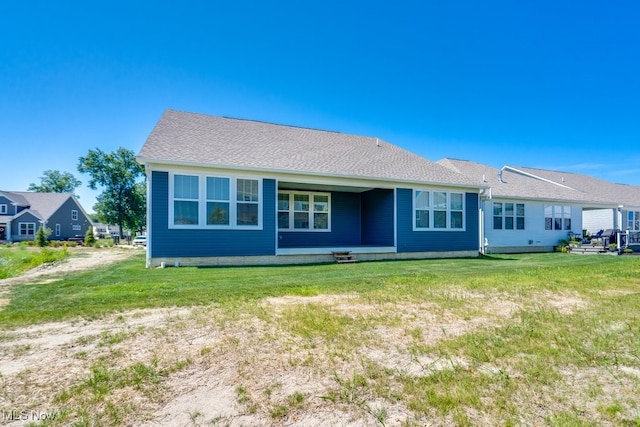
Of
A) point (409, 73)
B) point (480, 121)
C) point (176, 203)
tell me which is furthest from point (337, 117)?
point (176, 203)

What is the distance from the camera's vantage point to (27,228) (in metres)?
37.8

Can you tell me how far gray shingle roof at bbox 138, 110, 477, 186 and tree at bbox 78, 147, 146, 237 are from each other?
32.7 m

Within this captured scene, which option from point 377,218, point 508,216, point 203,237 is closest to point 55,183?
point 203,237

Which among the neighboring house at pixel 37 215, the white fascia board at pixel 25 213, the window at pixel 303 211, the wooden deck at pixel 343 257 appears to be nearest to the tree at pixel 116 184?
the neighboring house at pixel 37 215

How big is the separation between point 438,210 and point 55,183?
73.5m

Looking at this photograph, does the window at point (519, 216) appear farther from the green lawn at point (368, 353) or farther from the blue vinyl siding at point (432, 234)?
the green lawn at point (368, 353)

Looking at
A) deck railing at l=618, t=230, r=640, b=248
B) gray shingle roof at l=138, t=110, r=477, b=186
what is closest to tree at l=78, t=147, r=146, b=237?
gray shingle roof at l=138, t=110, r=477, b=186

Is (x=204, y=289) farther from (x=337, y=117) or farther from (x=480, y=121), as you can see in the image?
(x=480, y=121)

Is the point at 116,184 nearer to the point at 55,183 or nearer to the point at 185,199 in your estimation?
the point at 55,183

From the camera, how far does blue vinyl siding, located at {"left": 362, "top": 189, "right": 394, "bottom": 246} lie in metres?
12.9

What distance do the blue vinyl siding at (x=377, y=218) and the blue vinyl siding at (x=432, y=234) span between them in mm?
401

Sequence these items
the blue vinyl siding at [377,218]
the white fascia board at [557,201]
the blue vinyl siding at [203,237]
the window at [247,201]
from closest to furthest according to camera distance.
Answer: the blue vinyl siding at [203,237]
the window at [247,201]
the blue vinyl siding at [377,218]
the white fascia board at [557,201]

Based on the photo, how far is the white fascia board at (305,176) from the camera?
9609 mm

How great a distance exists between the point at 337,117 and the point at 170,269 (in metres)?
13.6
